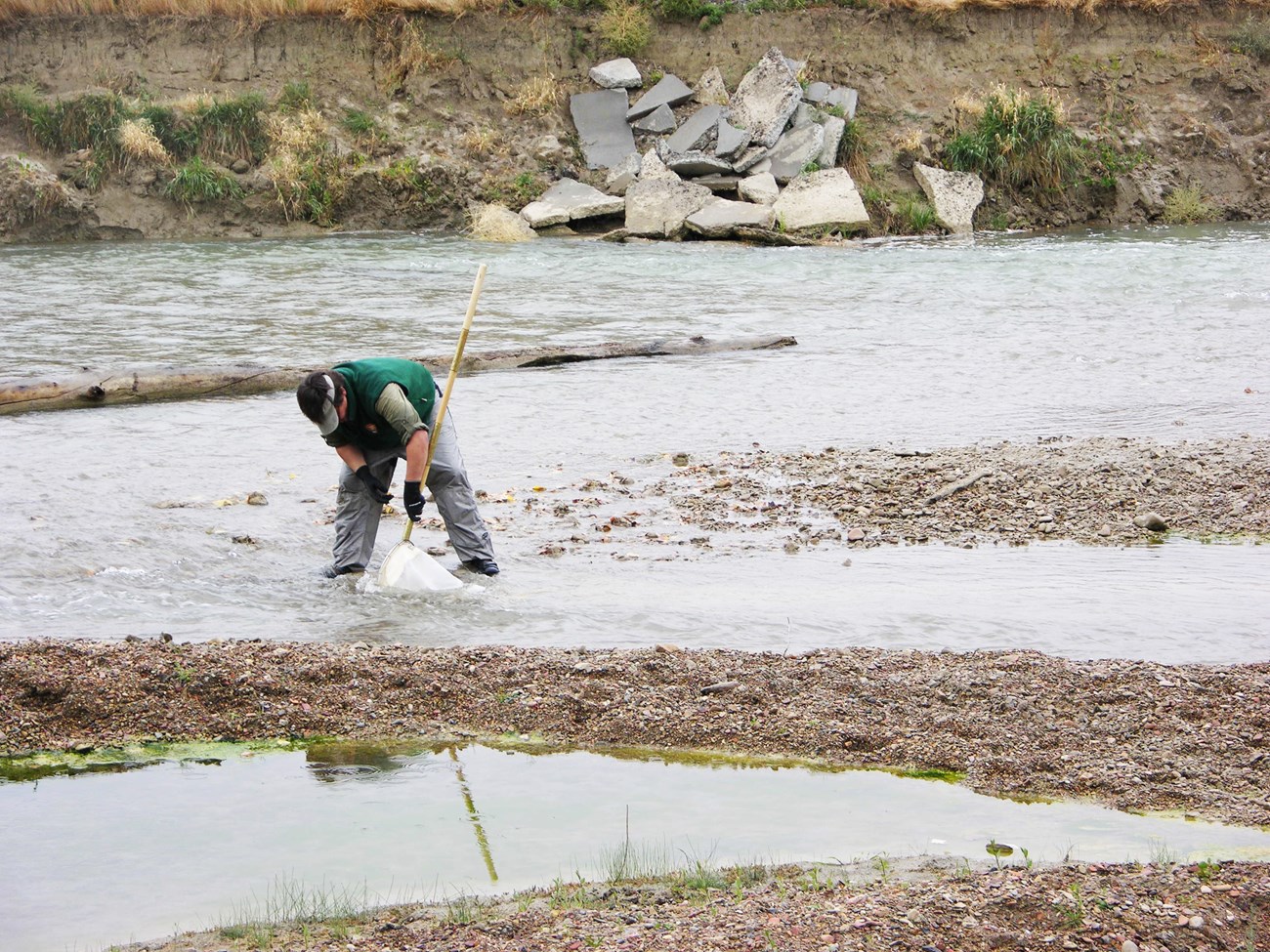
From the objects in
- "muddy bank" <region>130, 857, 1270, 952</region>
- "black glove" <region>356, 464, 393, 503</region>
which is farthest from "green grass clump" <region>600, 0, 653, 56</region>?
"muddy bank" <region>130, 857, 1270, 952</region>

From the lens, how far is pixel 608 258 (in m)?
19.8

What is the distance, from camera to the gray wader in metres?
6.85

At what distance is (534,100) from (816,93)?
5.39m

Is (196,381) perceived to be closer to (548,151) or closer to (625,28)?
(548,151)

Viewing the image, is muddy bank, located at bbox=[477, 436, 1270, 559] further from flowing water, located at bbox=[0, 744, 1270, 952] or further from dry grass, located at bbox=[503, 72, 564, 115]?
dry grass, located at bbox=[503, 72, 564, 115]

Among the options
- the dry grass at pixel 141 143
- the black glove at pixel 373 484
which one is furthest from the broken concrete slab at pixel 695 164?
the black glove at pixel 373 484

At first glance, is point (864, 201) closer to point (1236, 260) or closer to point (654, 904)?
point (1236, 260)

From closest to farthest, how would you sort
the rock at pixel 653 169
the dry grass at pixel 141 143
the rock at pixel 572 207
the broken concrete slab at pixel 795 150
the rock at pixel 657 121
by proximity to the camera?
the rock at pixel 572 207, the rock at pixel 653 169, the dry grass at pixel 141 143, the broken concrete slab at pixel 795 150, the rock at pixel 657 121

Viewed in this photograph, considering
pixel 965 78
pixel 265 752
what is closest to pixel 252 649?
pixel 265 752

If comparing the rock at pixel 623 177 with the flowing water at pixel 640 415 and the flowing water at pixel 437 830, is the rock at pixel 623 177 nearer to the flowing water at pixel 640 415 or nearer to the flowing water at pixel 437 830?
the flowing water at pixel 640 415

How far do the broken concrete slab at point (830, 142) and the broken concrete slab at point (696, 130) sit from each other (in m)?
1.94

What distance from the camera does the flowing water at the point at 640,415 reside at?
6.10 metres

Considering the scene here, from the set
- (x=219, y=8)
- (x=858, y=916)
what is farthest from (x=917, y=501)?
(x=219, y=8)

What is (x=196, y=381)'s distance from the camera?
1091 cm
